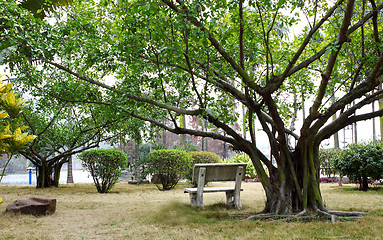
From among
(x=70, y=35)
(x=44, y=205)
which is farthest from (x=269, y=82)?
(x=44, y=205)

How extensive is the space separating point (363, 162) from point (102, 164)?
8650 mm

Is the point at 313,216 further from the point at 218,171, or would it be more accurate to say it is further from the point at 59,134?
the point at 59,134

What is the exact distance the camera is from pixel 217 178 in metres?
7.53

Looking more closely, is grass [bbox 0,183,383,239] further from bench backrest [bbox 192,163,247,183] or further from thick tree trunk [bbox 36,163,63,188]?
thick tree trunk [bbox 36,163,63,188]

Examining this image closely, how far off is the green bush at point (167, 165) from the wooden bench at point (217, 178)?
4.65m

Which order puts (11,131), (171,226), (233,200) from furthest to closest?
1. (233,200)
2. (171,226)
3. (11,131)

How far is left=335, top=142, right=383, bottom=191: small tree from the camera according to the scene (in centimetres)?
987

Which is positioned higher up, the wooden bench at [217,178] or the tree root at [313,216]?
the wooden bench at [217,178]

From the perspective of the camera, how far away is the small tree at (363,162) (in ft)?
32.4

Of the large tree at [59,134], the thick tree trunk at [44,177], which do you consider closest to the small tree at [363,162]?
the large tree at [59,134]

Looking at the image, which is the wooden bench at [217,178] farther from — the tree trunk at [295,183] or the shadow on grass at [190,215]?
the tree trunk at [295,183]

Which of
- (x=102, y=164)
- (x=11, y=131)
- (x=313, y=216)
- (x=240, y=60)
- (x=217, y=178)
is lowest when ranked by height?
(x=313, y=216)

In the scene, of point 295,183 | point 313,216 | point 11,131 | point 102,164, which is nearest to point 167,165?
point 102,164

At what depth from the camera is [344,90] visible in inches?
313
